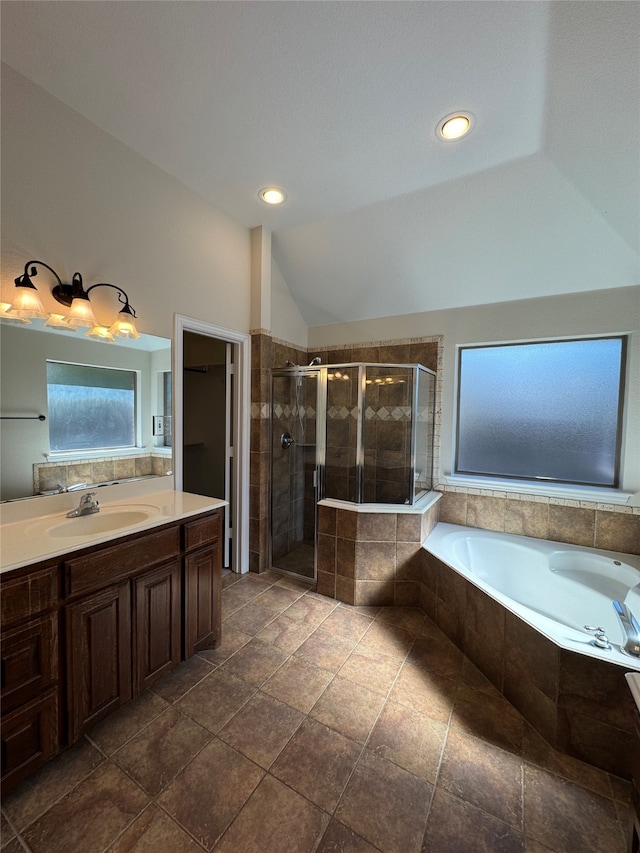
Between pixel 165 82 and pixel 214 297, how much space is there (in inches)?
45.9

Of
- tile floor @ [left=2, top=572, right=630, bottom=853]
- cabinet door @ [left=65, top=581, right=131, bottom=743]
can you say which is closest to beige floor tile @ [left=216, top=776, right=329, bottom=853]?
tile floor @ [left=2, top=572, right=630, bottom=853]

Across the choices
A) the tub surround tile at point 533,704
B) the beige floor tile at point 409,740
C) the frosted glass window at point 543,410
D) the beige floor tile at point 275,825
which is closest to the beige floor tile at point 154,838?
the beige floor tile at point 275,825

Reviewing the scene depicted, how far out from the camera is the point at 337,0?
1216mm

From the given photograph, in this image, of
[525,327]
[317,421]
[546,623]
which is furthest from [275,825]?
[525,327]

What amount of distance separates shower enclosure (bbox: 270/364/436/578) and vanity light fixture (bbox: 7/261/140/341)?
133 centimetres

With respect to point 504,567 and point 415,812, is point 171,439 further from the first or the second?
point 504,567

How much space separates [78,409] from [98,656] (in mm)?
1213

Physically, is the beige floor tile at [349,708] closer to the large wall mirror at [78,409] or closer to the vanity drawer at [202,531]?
the vanity drawer at [202,531]

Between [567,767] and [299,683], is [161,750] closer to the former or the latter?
[299,683]

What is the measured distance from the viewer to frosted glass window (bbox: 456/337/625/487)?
2463mm

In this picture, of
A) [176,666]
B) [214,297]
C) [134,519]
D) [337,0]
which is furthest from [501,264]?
[176,666]

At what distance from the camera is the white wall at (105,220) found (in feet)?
4.97

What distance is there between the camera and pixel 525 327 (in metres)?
2.62

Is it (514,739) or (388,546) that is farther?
(388,546)
